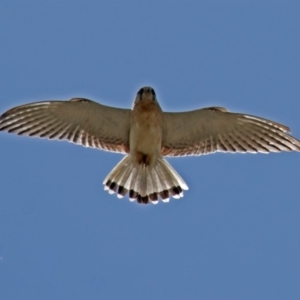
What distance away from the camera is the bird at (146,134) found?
13.2 m

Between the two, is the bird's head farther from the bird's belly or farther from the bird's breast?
the bird's belly

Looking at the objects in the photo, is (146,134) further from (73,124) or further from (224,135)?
(224,135)

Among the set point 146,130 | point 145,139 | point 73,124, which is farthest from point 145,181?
point 73,124

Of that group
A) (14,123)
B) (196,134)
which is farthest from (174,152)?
(14,123)

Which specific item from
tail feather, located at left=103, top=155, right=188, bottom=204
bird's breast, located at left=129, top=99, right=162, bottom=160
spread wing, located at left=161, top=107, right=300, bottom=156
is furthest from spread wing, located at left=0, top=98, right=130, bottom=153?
spread wing, located at left=161, top=107, right=300, bottom=156

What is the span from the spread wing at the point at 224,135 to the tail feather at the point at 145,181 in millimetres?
351

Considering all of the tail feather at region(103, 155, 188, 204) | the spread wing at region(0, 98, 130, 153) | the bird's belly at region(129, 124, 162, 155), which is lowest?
the tail feather at region(103, 155, 188, 204)

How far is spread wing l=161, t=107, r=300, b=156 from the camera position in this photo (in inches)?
530

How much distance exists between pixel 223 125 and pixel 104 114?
1.94 metres

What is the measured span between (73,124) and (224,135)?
2.46 meters

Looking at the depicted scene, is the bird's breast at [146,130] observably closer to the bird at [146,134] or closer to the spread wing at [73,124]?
the bird at [146,134]

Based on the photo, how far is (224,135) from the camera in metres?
13.7

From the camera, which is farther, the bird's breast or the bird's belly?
the bird's belly

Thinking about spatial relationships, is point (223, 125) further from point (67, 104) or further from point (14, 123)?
point (14, 123)
